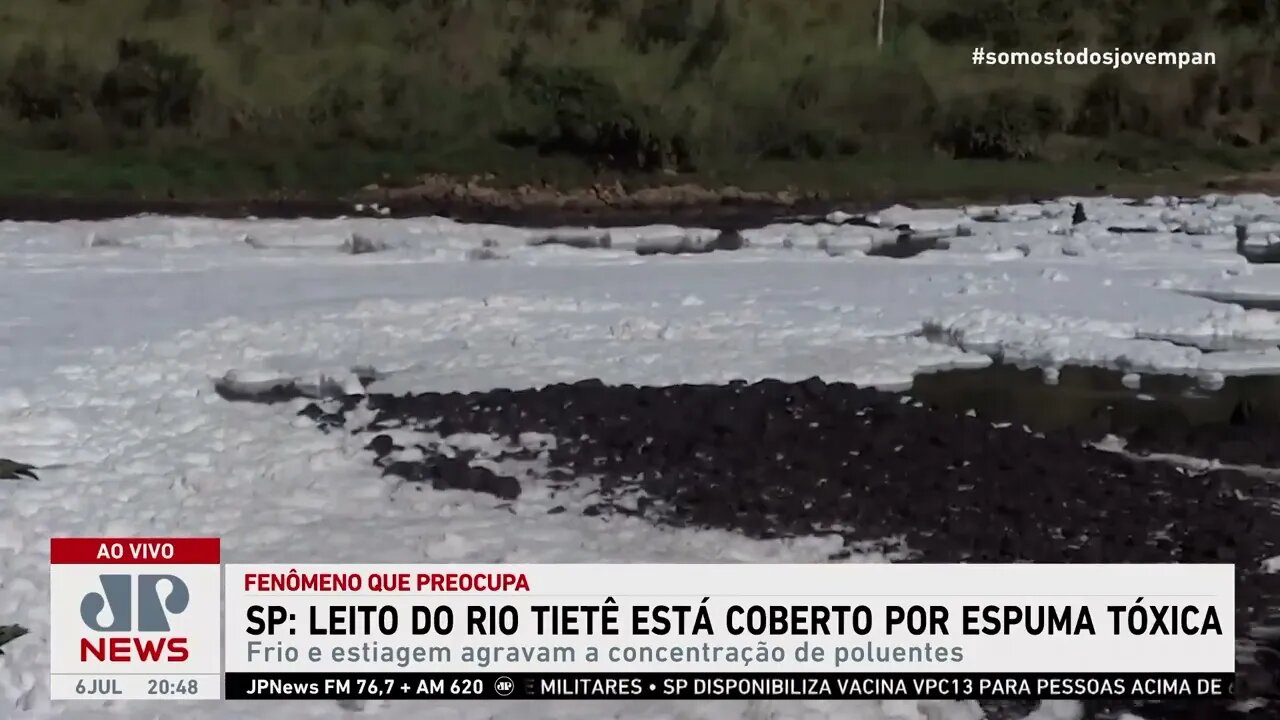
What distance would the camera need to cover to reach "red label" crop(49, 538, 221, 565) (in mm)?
1712

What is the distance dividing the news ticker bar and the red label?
0.59 feet

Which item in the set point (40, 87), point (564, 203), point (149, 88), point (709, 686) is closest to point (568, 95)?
point (564, 203)

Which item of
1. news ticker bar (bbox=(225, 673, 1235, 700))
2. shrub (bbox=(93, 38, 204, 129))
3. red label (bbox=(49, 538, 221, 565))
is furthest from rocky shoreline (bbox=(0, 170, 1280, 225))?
news ticker bar (bbox=(225, 673, 1235, 700))

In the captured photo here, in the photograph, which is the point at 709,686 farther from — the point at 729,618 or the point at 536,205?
the point at 536,205

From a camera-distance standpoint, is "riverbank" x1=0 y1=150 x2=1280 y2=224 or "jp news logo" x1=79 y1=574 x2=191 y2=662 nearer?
"jp news logo" x1=79 y1=574 x2=191 y2=662

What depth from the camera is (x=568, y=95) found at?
184 cm

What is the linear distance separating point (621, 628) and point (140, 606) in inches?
27.6

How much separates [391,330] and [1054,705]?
111cm

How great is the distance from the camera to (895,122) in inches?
73.5

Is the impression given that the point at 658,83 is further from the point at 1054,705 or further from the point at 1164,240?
the point at 1054,705

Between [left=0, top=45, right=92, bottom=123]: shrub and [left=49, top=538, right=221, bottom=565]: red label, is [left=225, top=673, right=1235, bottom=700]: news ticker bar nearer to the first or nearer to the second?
[left=49, top=538, right=221, bottom=565]: red label

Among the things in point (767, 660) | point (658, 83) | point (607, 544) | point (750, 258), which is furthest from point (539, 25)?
point (767, 660)

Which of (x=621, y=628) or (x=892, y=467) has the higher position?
(x=892, y=467)

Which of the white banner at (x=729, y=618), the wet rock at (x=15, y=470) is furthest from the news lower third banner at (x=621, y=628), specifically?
the wet rock at (x=15, y=470)
